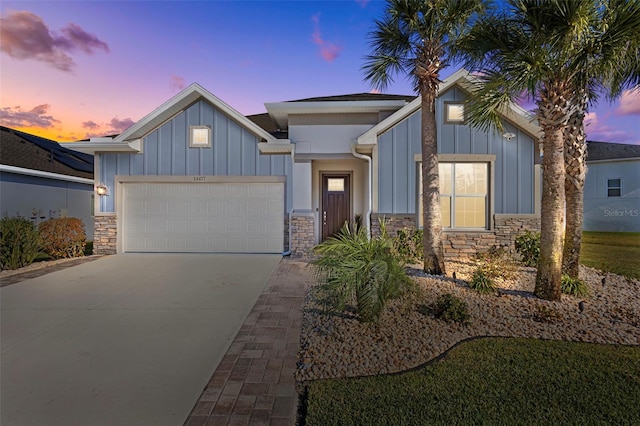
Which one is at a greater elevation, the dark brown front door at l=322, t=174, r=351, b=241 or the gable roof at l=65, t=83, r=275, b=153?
the gable roof at l=65, t=83, r=275, b=153

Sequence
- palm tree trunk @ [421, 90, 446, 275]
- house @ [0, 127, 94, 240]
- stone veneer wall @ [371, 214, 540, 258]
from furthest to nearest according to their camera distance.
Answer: house @ [0, 127, 94, 240] < stone veneer wall @ [371, 214, 540, 258] < palm tree trunk @ [421, 90, 446, 275]

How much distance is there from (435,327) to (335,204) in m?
8.14

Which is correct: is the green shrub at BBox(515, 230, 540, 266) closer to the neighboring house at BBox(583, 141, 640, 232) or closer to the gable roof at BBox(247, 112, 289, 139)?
the gable roof at BBox(247, 112, 289, 139)

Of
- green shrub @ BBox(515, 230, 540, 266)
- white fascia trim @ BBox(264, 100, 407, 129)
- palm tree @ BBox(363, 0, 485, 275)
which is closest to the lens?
palm tree @ BBox(363, 0, 485, 275)

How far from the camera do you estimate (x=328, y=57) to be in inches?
471

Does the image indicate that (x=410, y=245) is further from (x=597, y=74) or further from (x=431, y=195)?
(x=597, y=74)

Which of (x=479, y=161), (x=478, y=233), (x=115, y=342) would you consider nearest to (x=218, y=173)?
(x=115, y=342)

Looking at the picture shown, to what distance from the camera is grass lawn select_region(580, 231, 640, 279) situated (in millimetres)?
8438

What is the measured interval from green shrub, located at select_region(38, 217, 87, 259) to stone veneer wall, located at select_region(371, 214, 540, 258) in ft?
30.8

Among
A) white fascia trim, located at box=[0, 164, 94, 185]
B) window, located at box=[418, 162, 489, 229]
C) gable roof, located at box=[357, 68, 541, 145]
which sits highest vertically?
gable roof, located at box=[357, 68, 541, 145]

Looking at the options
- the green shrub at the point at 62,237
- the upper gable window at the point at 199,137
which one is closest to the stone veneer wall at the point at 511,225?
the upper gable window at the point at 199,137

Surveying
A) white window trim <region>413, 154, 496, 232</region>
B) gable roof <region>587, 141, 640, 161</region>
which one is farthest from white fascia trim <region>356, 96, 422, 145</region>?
gable roof <region>587, 141, 640, 161</region>

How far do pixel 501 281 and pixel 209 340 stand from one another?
18.3ft

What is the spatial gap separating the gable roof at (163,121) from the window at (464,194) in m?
5.68
